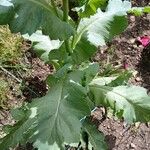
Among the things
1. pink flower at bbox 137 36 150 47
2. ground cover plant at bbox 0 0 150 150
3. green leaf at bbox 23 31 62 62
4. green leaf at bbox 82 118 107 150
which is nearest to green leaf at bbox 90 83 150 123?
ground cover plant at bbox 0 0 150 150

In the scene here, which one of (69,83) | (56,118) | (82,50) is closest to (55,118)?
(56,118)

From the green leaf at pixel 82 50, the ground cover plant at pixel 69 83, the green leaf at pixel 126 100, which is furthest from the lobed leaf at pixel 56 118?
the green leaf at pixel 126 100

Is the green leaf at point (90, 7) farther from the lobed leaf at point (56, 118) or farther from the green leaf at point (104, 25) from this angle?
the lobed leaf at point (56, 118)

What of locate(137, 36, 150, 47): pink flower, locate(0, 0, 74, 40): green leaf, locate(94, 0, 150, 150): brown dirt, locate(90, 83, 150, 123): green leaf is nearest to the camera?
locate(0, 0, 74, 40): green leaf

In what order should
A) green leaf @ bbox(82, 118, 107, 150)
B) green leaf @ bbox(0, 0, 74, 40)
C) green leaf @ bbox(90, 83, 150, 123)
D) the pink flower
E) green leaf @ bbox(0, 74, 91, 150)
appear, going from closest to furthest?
green leaf @ bbox(0, 0, 74, 40), green leaf @ bbox(0, 74, 91, 150), green leaf @ bbox(90, 83, 150, 123), green leaf @ bbox(82, 118, 107, 150), the pink flower

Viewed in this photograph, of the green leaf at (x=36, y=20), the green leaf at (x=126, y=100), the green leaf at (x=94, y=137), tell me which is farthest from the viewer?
the green leaf at (x=94, y=137)

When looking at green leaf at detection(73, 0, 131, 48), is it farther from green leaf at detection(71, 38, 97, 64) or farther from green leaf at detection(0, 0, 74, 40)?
green leaf at detection(0, 0, 74, 40)

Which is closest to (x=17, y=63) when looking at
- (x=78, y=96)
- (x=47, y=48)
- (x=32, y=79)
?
(x=32, y=79)

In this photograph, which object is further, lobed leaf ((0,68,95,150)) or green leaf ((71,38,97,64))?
green leaf ((71,38,97,64))
